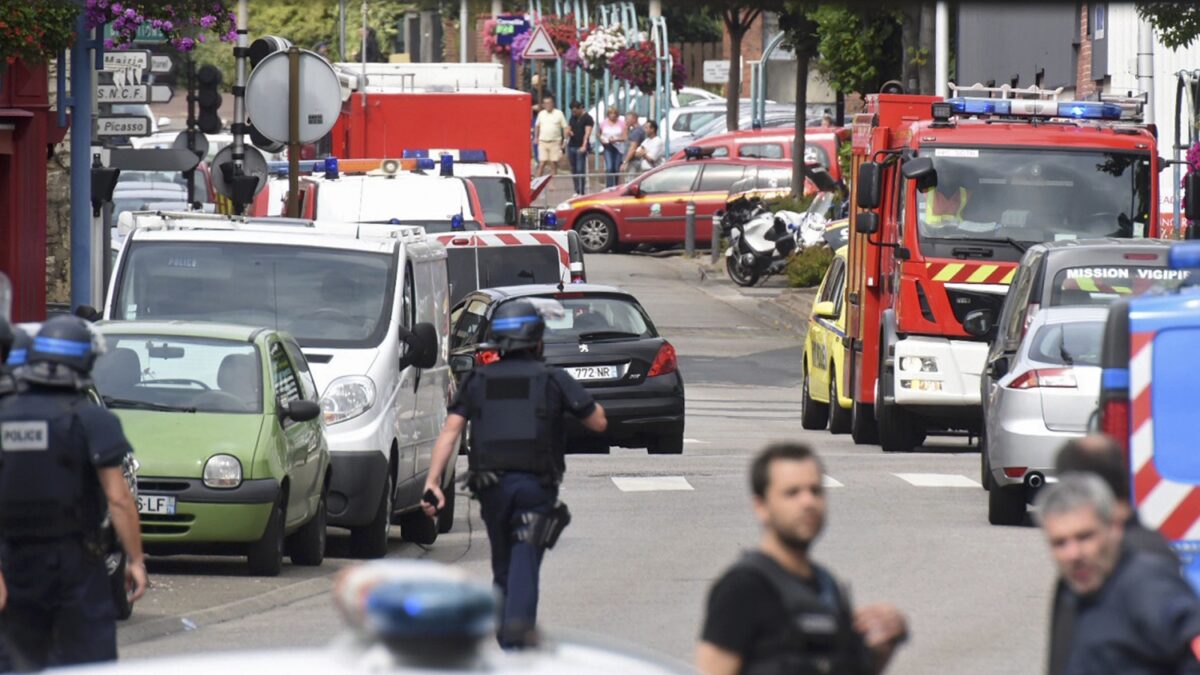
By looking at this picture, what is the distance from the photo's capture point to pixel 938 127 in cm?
2212

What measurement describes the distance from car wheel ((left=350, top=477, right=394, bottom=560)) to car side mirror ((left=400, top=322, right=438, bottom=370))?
0.74 m

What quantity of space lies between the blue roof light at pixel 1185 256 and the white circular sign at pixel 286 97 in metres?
13.0

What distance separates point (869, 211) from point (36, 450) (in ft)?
49.6

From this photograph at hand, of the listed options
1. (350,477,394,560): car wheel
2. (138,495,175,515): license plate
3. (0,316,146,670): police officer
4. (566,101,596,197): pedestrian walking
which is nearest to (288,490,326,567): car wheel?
(350,477,394,560): car wheel

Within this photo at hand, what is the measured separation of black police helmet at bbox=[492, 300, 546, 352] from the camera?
10672 millimetres

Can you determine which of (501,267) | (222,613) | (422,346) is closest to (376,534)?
(422,346)

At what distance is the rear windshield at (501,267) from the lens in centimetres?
2708

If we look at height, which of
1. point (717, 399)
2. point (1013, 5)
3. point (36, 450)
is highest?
point (1013, 5)

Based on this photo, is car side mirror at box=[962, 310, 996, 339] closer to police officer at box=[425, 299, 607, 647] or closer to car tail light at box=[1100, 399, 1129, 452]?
police officer at box=[425, 299, 607, 647]

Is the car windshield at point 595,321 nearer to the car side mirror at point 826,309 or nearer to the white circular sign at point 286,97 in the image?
the white circular sign at point 286,97

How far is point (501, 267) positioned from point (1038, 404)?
12247 millimetres

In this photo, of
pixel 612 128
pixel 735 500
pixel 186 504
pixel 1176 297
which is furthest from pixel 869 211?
pixel 612 128

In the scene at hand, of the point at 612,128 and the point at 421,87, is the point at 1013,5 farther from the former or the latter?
the point at 612,128

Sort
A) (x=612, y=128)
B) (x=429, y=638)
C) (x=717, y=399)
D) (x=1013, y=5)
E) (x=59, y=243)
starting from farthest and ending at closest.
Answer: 1. (x=612, y=128)
2. (x=59, y=243)
3. (x=717, y=399)
4. (x=1013, y=5)
5. (x=429, y=638)
